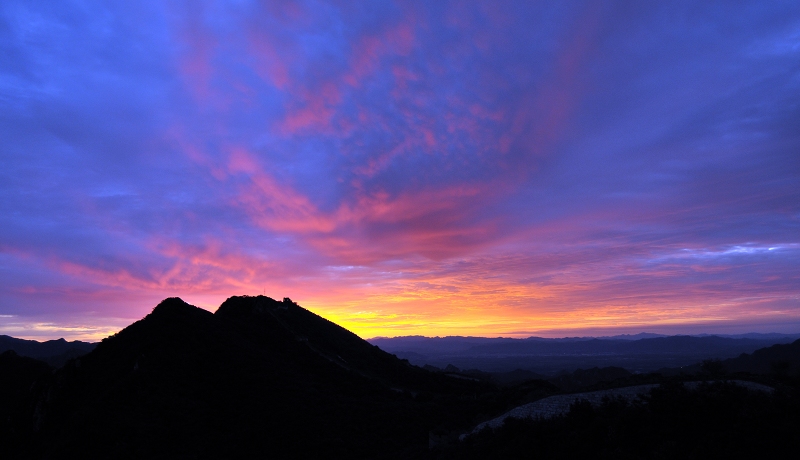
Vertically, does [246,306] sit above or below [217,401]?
above

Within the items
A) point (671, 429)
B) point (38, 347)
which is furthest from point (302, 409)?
point (38, 347)

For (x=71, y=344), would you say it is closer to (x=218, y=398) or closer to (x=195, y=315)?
(x=195, y=315)

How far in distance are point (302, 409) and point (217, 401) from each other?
7.50 m

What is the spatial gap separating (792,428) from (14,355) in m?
88.0

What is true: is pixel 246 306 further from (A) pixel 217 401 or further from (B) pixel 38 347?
(B) pixel 38 347

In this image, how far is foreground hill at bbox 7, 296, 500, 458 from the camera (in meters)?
26.1

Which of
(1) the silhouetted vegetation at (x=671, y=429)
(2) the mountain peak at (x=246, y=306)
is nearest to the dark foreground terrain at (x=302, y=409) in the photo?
(1) the silhouetted vegetation at (x=671, y=429)

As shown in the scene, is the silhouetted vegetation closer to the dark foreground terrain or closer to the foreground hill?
the dark foreground terrain

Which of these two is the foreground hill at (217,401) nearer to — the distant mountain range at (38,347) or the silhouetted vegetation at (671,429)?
the silhouetted vegetation at (671,429)

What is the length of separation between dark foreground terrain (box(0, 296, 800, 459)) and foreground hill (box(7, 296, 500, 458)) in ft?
0.45

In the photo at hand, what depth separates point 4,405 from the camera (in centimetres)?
4669

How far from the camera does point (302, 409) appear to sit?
106 ft

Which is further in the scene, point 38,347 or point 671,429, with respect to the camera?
point 38,347

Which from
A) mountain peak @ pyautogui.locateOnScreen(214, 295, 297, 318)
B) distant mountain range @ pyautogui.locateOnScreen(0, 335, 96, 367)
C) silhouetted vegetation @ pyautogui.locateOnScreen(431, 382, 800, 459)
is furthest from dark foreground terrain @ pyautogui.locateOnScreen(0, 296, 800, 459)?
distant mountain range @ pyautogui.locateOnScreen(0, 335, 96, 367)
